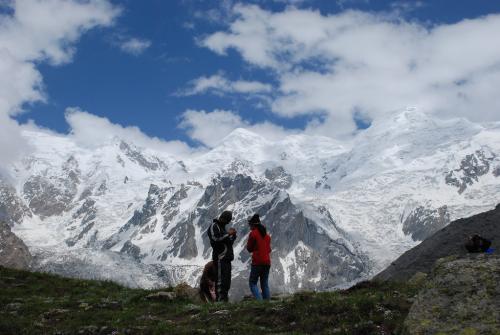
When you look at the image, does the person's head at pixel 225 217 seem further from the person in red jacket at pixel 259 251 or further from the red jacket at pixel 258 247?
the red jacket at pixel 258 247

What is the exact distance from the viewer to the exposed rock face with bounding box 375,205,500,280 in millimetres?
32438

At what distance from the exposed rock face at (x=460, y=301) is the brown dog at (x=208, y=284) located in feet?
50.5

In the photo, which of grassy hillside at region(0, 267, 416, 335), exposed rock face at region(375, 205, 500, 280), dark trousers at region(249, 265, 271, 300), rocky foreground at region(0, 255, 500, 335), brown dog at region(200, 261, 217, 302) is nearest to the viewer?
rocky foreground at region(0, 255, 500, 335)

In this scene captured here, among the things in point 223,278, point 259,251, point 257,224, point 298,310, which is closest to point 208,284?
point 223,278

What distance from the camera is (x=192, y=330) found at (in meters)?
19.1

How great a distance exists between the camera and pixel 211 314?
21594 millimetres

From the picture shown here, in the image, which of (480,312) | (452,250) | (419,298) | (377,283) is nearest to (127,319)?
(377,283)

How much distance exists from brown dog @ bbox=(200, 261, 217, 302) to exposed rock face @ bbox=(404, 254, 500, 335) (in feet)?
50.5

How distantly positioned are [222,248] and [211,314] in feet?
18.3

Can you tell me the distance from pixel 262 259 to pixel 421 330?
14924 millimetres

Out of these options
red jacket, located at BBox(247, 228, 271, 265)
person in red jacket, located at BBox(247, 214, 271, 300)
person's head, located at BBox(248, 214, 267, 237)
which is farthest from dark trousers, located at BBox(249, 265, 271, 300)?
person's head, located at BBox(248, 214, 267, 237)

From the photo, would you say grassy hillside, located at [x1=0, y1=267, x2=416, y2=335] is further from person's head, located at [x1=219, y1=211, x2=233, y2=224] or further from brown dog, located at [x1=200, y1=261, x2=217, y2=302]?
person's head, located at [x1=219, y1=211, x2=233, y2=224]

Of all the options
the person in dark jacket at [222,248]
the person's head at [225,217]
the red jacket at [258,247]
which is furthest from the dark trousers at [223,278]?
the person's head at [225,217]

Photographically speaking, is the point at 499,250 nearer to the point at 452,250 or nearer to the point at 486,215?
the point at 452,250
